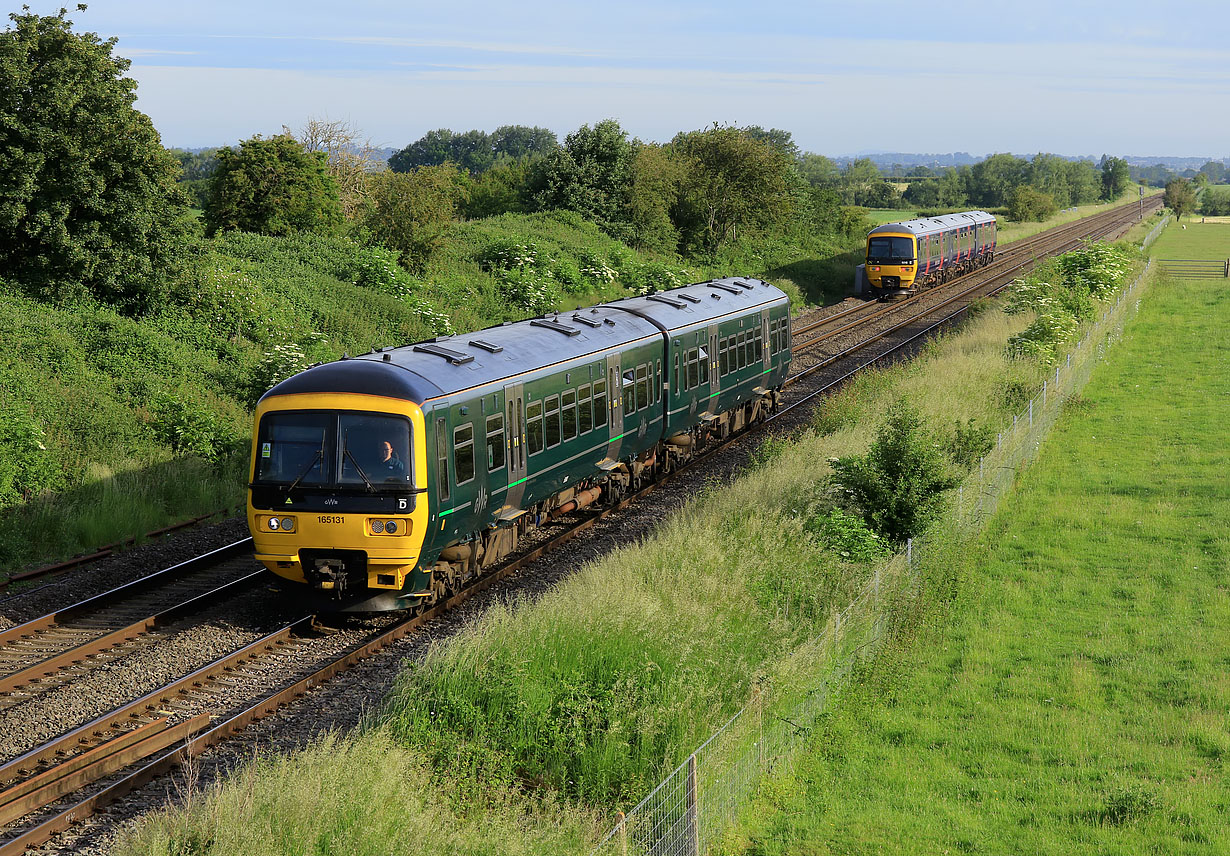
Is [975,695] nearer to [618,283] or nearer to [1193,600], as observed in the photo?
[1193,600]

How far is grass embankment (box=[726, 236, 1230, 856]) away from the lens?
9156mm

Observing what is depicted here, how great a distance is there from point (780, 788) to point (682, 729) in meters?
1.07

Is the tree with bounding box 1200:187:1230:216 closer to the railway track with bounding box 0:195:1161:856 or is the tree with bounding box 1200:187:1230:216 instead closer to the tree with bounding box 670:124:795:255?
the tree with bounding box 670:124:795:255

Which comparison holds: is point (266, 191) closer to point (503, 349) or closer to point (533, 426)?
point (503, 349)

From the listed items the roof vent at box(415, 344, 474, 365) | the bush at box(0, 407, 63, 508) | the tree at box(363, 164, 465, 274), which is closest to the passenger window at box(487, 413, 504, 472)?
the roof vent at box(415, 344, 474, 365)

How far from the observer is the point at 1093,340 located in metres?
32.8

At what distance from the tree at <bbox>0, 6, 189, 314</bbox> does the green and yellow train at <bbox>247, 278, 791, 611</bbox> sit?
11.1 metres

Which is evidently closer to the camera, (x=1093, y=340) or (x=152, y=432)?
(x=152, y=432)

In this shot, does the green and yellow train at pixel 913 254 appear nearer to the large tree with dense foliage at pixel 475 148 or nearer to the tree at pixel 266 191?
the tree at pixel 266 191

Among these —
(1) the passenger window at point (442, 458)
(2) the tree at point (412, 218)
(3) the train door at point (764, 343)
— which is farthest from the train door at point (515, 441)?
(2) the tree at point (412, 218)

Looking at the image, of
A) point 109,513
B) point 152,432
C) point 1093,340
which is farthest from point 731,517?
point 1093,340

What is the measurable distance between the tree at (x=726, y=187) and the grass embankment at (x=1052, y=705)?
36.6 metres

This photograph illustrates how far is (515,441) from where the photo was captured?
50.1ft

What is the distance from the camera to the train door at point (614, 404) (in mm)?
18250
